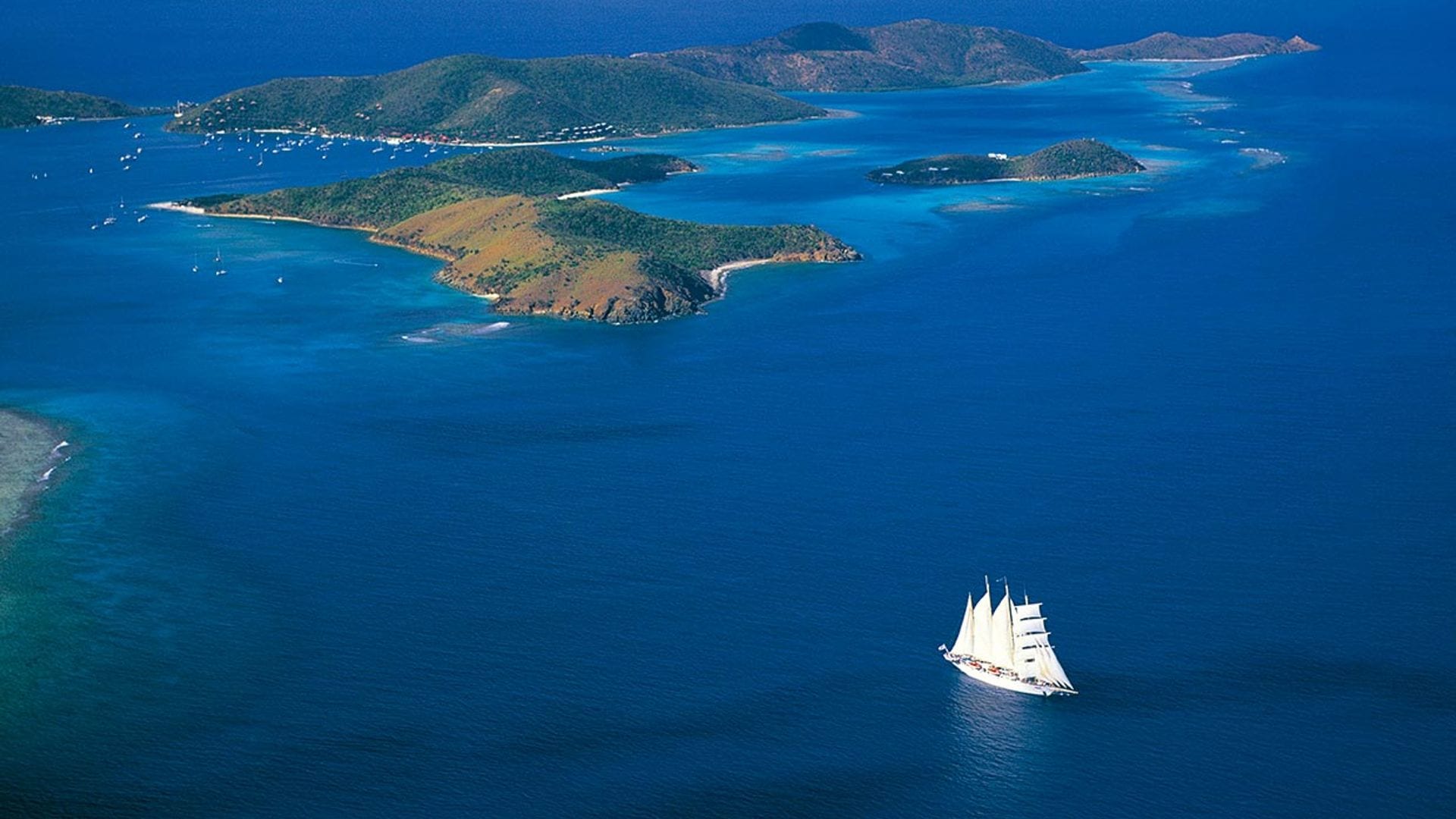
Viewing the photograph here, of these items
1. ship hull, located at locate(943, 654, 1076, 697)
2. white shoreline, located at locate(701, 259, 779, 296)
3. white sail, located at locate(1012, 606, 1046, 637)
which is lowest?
Result: ship hull, located at locate(943, 654, 1076, 697)

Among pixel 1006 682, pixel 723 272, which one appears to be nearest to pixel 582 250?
pixel 723 272

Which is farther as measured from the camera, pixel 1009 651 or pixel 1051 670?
pixel 1009 651

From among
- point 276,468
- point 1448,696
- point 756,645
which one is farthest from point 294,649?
point 1448,696

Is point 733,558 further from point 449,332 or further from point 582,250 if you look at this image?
point 582,250

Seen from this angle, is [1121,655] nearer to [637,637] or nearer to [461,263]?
[637,637]

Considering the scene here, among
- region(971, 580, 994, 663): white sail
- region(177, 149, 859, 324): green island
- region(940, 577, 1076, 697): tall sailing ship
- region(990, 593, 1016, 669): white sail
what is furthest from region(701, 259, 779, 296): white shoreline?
region(990, 593, 1016, 669): white sail

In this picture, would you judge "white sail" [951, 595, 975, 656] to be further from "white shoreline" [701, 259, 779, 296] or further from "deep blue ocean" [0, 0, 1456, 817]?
"white shoreline" [701, 259, 779, 296]

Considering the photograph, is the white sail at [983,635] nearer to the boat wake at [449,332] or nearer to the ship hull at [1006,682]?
the ship hull at [1006,682]
